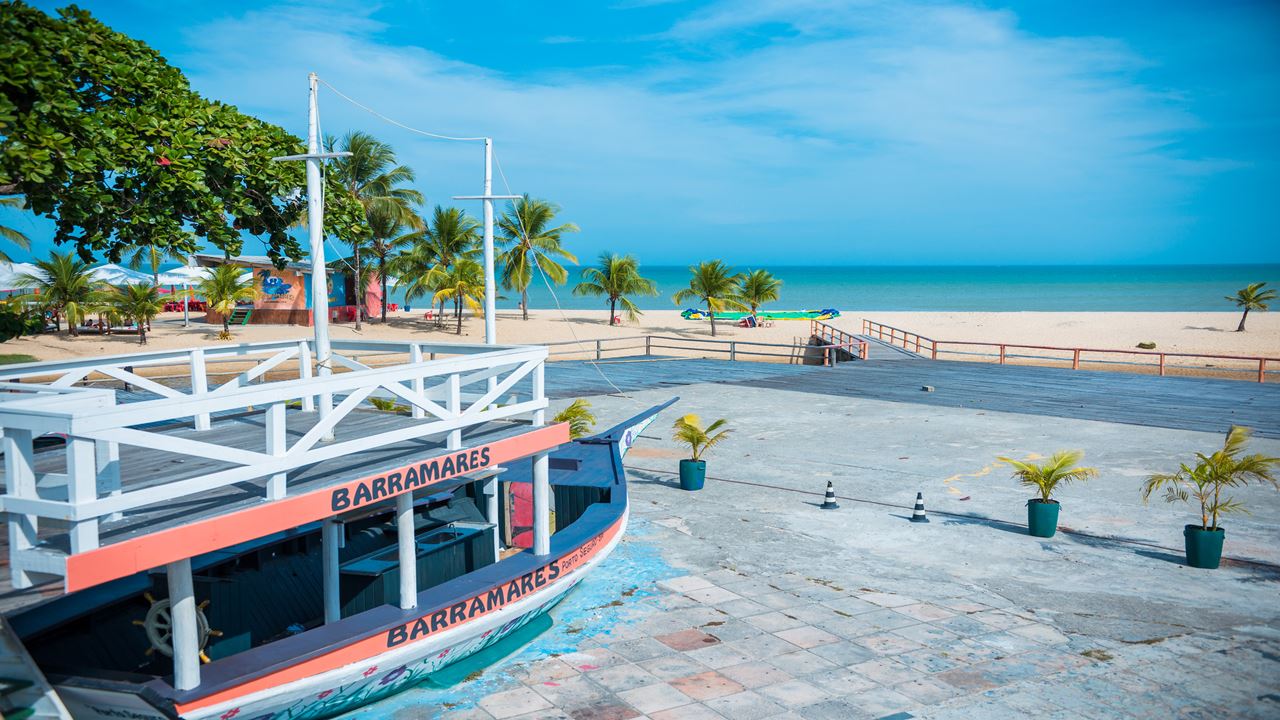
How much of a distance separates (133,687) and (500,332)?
148 ft

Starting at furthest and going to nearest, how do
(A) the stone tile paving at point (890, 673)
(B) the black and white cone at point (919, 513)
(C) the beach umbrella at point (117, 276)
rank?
(C) the beach umbrella at point (117, 276), (B) the black and white cone at point (919, 513), (A) the stone tile paving at point (890, 673)

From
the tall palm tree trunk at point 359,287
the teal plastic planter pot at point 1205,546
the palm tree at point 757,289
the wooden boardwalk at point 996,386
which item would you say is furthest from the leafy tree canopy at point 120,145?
the palm tree at point 757,289

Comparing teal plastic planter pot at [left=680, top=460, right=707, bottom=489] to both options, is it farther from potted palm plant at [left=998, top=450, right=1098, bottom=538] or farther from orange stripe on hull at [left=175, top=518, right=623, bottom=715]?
orange stripe on hull at [left=175, top=518, right=623, bottom=715]

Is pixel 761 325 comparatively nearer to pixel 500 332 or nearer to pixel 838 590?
pixel 500 332

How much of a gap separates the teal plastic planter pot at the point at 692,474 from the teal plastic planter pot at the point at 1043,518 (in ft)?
17.7

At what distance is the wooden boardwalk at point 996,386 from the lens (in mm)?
22344

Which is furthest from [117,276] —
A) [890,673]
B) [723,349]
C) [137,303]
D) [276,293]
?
[890,673]

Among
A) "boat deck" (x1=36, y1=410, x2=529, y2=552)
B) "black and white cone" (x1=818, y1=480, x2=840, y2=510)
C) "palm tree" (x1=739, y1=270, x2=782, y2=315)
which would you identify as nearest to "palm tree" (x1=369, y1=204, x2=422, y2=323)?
"palm tree" (x1=739, y1=270, x2=782, y2=315)

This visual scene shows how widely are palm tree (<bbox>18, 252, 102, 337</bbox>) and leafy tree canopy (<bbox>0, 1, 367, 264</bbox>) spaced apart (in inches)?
1426

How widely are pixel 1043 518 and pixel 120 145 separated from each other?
1233 cm

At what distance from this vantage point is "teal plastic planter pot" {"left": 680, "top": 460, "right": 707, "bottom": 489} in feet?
50.8

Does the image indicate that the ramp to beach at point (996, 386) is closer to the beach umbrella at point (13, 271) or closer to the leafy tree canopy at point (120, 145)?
the leafy tree canopy at point (120, 145)

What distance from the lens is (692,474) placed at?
15477 mm

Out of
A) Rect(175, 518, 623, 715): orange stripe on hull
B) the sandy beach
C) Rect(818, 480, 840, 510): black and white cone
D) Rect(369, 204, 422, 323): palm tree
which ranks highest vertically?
Rect(369, 204, 422, 323): palm tree
